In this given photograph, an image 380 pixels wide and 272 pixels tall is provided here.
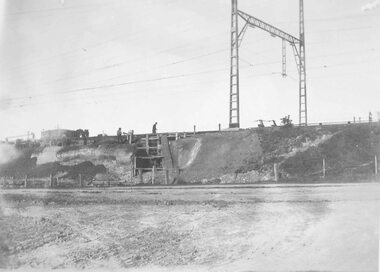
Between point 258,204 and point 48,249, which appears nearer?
point 48,249

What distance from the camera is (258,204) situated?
14008 millimetres

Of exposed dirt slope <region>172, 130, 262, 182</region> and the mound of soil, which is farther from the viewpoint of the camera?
exposed dirt slope <region>172, 130, 262, 182</region>

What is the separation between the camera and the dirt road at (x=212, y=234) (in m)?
9.42

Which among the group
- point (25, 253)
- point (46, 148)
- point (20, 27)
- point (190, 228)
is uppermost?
point (20, 27)

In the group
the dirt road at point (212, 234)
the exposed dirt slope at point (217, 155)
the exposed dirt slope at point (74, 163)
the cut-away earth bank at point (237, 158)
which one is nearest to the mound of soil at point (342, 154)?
the cut-away earth bank at point (237, 158)

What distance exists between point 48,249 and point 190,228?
3933mm

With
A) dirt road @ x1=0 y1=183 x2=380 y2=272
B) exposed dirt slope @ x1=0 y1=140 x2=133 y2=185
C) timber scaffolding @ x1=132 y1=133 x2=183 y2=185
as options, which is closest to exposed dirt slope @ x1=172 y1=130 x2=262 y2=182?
timber scaffolding @ x1=132 y1=133 x2=183 y2=185

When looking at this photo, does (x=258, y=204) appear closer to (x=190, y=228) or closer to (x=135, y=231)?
(x=190, y=228)

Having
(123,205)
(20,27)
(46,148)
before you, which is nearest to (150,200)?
(123,205)

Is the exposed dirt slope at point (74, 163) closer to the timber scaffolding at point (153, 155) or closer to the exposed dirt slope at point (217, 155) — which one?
Result: the timber scaffolding at point (153, 155)

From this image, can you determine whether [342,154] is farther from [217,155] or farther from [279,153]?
[217,155]

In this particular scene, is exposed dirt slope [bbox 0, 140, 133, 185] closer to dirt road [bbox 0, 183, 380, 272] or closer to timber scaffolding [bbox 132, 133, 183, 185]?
timber scaffolding [bbox 132, 133, 183, 185]

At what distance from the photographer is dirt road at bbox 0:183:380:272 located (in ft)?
30.9

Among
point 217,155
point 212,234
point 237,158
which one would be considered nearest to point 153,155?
point 217,155
